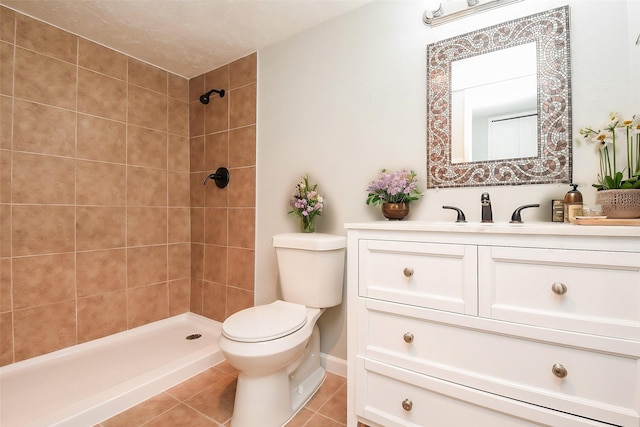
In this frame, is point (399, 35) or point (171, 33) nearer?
point (399, 35)

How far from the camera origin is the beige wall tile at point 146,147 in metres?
2.23

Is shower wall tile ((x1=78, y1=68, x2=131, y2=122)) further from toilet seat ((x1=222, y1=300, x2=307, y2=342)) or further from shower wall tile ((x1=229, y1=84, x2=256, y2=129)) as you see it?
toilet seat ((x1=222, y1=300, x2=307, y2=342))

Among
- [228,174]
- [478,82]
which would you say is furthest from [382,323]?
[228,174]

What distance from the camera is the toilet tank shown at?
1526 mm

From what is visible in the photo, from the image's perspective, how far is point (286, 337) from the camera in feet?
4.10

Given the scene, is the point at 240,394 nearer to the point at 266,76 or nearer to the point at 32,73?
the point at 266,76

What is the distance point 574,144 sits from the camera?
3.82 feet

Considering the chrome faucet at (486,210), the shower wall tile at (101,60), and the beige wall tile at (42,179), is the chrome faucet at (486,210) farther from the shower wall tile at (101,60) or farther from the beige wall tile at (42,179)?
the shower wall tile at (101,60)

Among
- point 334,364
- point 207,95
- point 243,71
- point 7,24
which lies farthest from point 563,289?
point 7,24

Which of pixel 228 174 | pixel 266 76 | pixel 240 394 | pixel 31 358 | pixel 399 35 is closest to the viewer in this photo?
pixel 240 394

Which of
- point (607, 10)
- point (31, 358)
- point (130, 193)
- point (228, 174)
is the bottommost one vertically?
point (31, 358)

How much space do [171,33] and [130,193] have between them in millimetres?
1190

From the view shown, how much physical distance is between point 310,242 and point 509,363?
3.08 ft

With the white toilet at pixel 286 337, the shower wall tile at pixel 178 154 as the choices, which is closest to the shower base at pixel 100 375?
the white toilet at pixel 286 337
